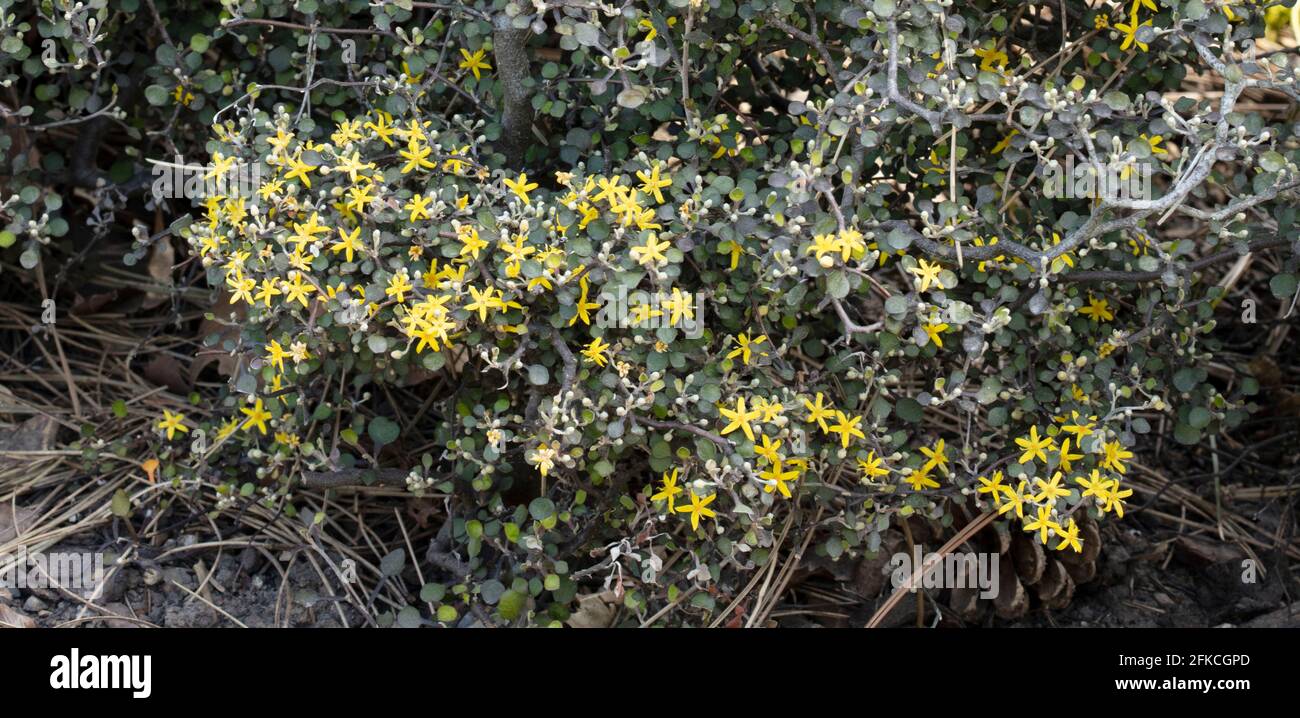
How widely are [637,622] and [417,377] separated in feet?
2.22

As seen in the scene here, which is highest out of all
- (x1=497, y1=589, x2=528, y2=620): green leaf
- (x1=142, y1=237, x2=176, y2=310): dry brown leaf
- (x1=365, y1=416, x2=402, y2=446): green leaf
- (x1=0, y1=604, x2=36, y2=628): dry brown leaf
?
(x1=142, y1=237, x2=176, y2=310): dry brown leaf

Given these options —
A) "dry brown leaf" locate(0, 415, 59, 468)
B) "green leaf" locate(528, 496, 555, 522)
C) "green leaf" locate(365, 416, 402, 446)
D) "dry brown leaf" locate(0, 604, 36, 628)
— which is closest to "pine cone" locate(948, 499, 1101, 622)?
"green leaf" locate(528, 496, 555, 522)

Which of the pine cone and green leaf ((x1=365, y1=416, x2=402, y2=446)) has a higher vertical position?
green leaf ((x1=365, y1=416, x2=402, y2=446))

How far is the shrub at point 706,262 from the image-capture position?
2127 millimetres

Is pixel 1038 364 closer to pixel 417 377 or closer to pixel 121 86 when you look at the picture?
pixel 417 377

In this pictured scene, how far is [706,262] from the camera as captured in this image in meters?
2.36

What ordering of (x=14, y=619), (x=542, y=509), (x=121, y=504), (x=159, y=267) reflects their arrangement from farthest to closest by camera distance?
(x=159, y=267), (x=121, y=504), (x=14, y=619), (x=542, y=509)

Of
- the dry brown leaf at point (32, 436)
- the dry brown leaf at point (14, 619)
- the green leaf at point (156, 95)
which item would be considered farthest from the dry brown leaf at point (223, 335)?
the dry brown leaf at point (14, 619)

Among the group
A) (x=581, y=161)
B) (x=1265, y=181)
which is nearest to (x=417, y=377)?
(x=581, y=161)

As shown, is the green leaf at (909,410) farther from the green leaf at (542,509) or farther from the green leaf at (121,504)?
the green leaf at (121,504)

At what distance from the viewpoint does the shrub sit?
213cm

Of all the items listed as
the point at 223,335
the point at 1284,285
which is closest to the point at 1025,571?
the point at 1284,285

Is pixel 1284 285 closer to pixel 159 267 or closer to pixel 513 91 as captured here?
pixel 513 91

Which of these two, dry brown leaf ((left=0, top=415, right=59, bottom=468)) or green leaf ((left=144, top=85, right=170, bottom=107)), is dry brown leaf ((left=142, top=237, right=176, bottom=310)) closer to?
dry brown leaf ((left=0, top=415, right=59, bottom=468))
